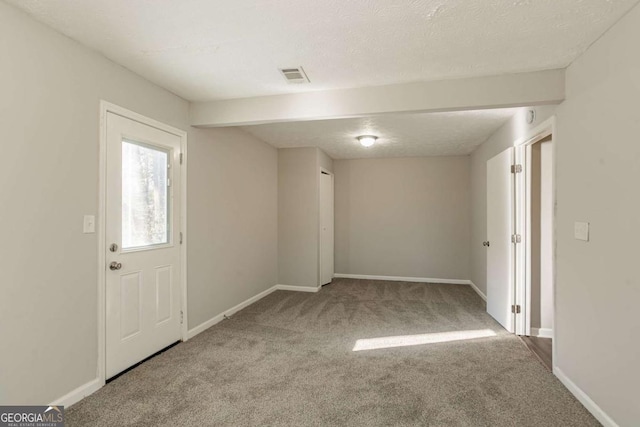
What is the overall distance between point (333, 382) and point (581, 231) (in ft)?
6.77

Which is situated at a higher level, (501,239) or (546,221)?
(546,221)

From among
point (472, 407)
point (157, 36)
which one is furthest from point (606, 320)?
point (157, 36)

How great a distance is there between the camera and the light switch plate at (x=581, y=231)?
2.10 metres

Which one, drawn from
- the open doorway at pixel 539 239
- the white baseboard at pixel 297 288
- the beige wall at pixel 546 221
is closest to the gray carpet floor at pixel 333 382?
the open doorway at pixel 539 239

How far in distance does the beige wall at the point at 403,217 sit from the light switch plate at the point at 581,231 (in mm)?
3595

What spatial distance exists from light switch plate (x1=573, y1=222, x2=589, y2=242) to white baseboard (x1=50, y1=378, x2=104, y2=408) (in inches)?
139

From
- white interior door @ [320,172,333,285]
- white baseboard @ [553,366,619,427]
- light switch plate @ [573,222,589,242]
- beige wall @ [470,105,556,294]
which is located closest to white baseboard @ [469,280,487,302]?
beige wall @ [470,105,556,294]

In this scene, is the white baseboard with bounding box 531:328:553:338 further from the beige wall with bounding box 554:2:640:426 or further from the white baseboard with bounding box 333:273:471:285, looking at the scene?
the white baseboard with bounding box 333:273:471:285

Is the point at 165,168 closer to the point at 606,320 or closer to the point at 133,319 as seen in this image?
the point at 133,319

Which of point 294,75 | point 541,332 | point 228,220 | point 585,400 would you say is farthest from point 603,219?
point 228,220

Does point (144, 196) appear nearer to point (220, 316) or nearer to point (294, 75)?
point (294, 75)

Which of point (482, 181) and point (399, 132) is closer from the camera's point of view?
point (399, 132)

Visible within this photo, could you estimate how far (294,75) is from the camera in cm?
256

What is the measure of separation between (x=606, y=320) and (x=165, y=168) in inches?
137
